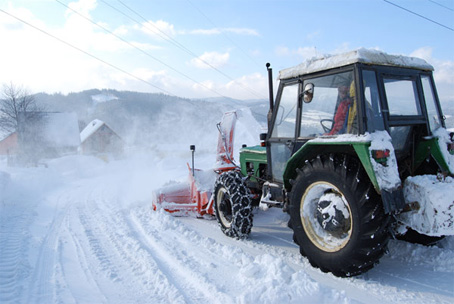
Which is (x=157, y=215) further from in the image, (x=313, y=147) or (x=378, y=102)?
(x=378, y=102)

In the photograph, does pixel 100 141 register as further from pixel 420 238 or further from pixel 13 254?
pixel 420 238

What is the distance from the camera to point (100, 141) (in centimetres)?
4512

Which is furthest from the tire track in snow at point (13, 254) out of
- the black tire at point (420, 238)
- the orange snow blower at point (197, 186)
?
the black tire at point (420, 238)

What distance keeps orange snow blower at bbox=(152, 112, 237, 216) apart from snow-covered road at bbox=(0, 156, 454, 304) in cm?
37

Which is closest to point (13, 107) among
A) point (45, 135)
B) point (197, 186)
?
point (45, 135)

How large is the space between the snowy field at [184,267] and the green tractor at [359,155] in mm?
357

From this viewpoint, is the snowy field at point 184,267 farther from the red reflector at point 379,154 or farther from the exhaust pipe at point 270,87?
the exhaust pipe at point 270,87

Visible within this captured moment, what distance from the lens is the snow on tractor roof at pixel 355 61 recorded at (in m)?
3.49

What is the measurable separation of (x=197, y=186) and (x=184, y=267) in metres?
2.72

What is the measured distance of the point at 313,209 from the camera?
3828 millimetres

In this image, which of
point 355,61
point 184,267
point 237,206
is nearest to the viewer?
point 355,61

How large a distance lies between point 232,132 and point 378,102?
148 inches

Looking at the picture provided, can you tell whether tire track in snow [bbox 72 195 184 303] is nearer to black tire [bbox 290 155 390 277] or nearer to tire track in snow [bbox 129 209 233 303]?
tire track in snow [bbox 129 209 233 303]

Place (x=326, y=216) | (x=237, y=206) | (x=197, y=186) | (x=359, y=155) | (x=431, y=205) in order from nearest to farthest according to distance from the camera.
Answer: (x=431, y=205), (x=359, y=155), (x=326, y=216), (x=237, y=206), (x=197, y=186)
